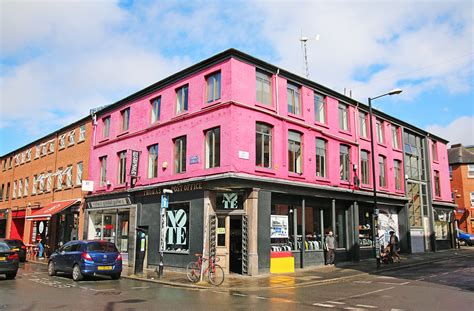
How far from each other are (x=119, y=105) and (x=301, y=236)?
1385 centimetres

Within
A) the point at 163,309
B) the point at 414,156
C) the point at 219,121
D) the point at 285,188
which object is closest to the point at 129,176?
the point at 219,121

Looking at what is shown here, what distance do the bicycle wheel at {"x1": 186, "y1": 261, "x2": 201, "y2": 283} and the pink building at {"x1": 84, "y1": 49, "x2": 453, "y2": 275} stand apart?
1.60 m

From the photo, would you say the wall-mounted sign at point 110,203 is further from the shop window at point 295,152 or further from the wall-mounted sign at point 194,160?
the shop window at point 295,152

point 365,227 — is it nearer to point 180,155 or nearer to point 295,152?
point 295,152

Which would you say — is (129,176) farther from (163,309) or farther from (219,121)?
(163,309)

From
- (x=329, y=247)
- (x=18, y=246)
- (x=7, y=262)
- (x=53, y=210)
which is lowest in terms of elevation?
(x=7, y=262)

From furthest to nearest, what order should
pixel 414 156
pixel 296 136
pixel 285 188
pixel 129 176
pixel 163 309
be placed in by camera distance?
pixel 414 156 → pixel 129 176 → pixel 296 136 → pixel 285 188 → pixel 163 309

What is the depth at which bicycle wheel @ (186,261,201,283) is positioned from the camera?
15.4m

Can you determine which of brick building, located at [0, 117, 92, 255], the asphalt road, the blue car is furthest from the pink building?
the asphalt road

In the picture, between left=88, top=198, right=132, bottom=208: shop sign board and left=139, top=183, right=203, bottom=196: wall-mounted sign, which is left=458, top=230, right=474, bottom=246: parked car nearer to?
left=139, top=183, right=203, bottom=196: wall-mounted sign

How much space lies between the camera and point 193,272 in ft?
50.8

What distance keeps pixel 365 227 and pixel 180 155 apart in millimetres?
12597

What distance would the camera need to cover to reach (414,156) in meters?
31.1

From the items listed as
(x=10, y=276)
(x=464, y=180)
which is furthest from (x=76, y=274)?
(x=464, y=180)
